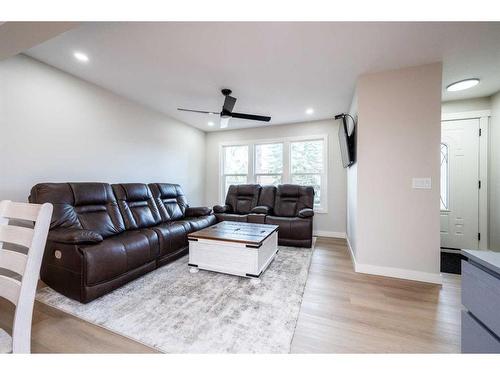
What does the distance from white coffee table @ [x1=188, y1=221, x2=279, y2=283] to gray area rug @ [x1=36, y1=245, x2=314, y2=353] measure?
10 centimetres

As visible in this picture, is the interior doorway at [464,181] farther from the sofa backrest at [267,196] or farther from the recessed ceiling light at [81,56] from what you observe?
the recessed ceiling light at [81,56]

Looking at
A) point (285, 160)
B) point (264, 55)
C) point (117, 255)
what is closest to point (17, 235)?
point (117, 255)

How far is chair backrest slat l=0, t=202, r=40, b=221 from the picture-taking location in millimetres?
834

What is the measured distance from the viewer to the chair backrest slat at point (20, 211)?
83cm

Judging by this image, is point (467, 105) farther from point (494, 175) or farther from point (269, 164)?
point (269, 164)

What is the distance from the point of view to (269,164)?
5.02 meters

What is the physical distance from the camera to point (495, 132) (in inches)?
119

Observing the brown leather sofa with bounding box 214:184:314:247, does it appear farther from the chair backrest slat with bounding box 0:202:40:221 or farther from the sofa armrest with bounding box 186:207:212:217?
the chair backrest slat with bounding box 0:202:40:221

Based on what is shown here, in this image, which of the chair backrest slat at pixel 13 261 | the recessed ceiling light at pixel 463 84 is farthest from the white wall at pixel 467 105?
the chair backrest slat at pixel 13 261

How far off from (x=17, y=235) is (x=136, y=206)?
2.31 meters

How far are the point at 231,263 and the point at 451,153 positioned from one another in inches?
153

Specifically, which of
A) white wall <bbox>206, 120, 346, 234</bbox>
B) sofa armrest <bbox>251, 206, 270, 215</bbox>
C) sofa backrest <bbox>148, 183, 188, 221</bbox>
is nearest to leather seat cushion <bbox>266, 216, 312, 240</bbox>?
sofa armrest <bbox>251, 206, 270, 215</bbox>
